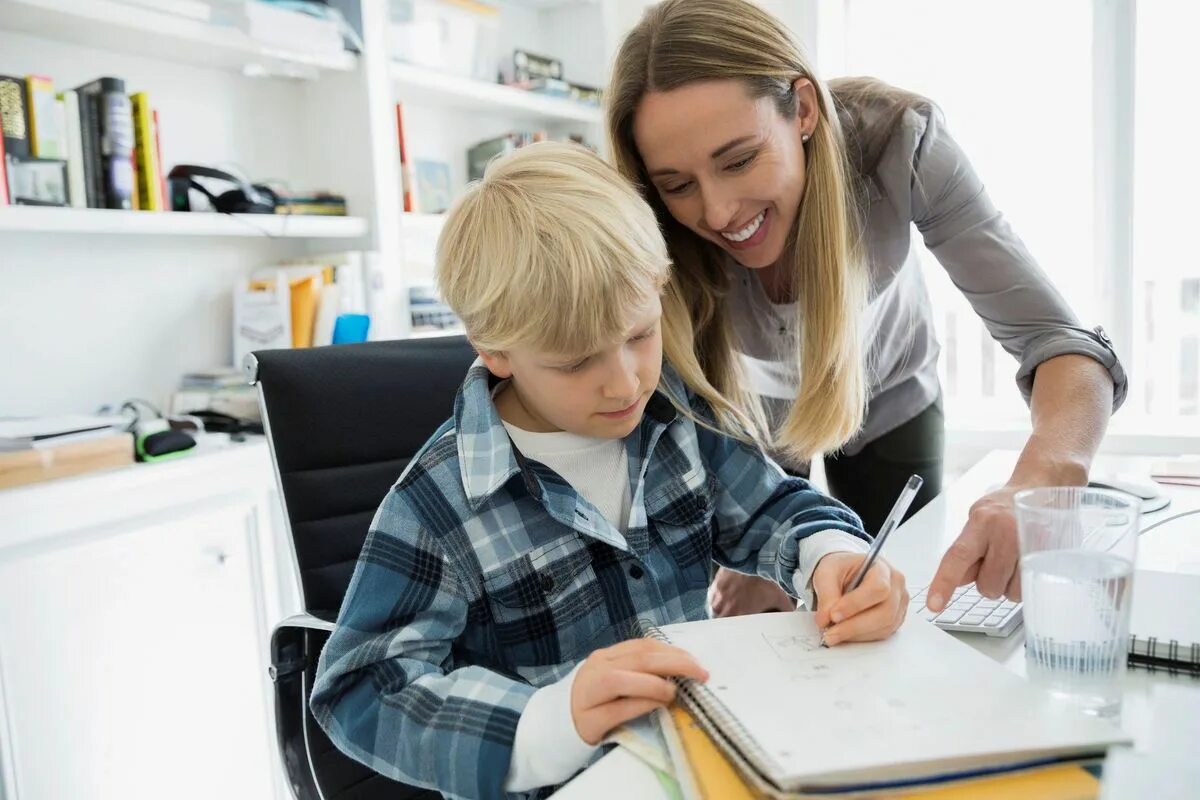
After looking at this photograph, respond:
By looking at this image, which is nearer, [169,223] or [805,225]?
[805,225]

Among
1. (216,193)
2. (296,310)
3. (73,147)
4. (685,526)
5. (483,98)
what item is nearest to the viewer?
(685,526)

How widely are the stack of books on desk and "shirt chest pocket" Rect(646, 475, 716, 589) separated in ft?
3.91

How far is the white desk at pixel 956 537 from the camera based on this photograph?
1.83ft

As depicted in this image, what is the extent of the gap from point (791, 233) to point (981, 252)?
23 centimetres

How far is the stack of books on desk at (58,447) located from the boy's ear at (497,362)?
3.55 ft

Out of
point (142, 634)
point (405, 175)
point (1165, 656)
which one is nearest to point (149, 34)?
point (405, 175)

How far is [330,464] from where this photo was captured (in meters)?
1.13

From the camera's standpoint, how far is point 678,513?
38.3 inches

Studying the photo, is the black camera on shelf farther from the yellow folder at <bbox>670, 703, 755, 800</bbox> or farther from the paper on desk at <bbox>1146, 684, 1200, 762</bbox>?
the paper on desk at <bbox>1146, 684, 1200, 762</bbox>

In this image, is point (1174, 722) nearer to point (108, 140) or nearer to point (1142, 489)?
point (1142, 489)

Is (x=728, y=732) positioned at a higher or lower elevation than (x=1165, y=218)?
lower

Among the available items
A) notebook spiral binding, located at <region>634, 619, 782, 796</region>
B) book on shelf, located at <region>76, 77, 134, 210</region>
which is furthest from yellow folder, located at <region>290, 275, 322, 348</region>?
notebook spiral binding, located at <region>634, 619, 782, 796</region>

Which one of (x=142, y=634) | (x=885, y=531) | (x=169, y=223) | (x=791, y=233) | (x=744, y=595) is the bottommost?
(x=142, y=634)

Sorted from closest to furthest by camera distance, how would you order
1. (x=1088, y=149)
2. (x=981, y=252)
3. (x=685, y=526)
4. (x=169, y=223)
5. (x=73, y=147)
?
(x=685, y=526)
(x=981, y=252)
(x=73, y=147)
(x=169, y=223)
(x=1088, y=149)
